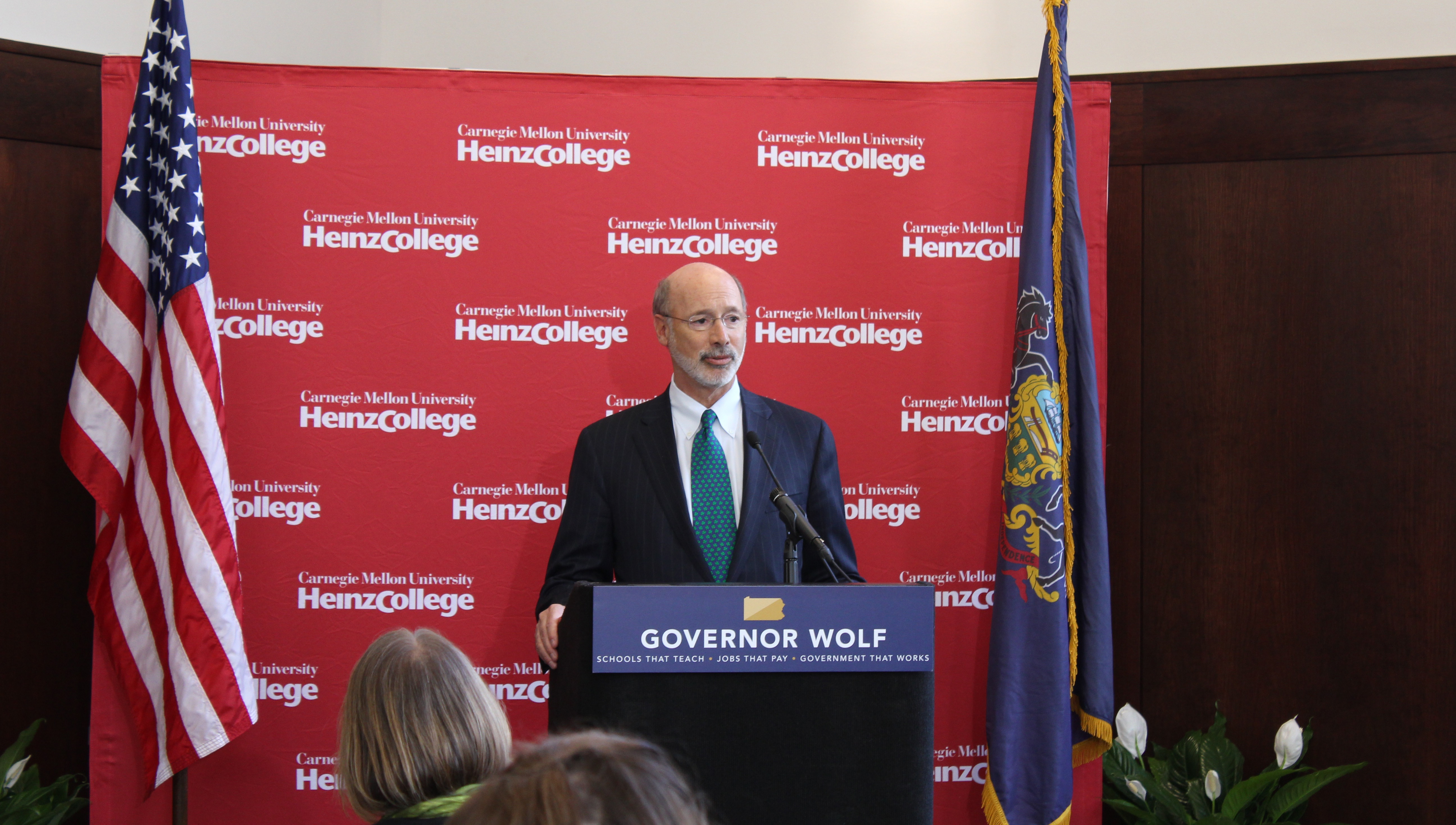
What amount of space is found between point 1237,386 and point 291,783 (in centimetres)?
325

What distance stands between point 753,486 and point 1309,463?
2183 millimetres

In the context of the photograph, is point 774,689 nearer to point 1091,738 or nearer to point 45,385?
point 1091,738

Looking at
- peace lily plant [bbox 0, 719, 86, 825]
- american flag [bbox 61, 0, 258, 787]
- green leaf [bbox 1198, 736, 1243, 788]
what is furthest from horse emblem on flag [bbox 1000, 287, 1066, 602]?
peace lily plant [bbox 0, 719, 86, 825]

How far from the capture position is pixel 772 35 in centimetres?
459

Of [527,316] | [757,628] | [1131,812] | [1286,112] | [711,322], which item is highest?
[1286,112]

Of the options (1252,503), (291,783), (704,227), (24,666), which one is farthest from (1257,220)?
(24,666)

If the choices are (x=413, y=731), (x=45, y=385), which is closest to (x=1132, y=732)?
(x=413, y=731)

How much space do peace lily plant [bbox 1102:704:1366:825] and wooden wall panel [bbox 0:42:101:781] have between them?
330 centimetres

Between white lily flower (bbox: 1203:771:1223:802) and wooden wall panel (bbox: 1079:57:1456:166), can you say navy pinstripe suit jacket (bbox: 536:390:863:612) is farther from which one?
wooden wall panel (bbox: 1079:57:1456:166)

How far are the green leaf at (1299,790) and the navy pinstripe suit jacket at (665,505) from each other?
5.55 feet

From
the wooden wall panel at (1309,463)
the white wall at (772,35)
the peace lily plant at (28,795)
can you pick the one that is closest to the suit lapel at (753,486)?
the wooden wall panel at (1309,463)

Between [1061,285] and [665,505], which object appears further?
[1061,285]

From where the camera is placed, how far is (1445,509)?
364 cm

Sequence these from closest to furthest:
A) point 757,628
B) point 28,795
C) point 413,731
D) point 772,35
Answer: point 413,731, point 757,628, point 28,795, point 772,35
